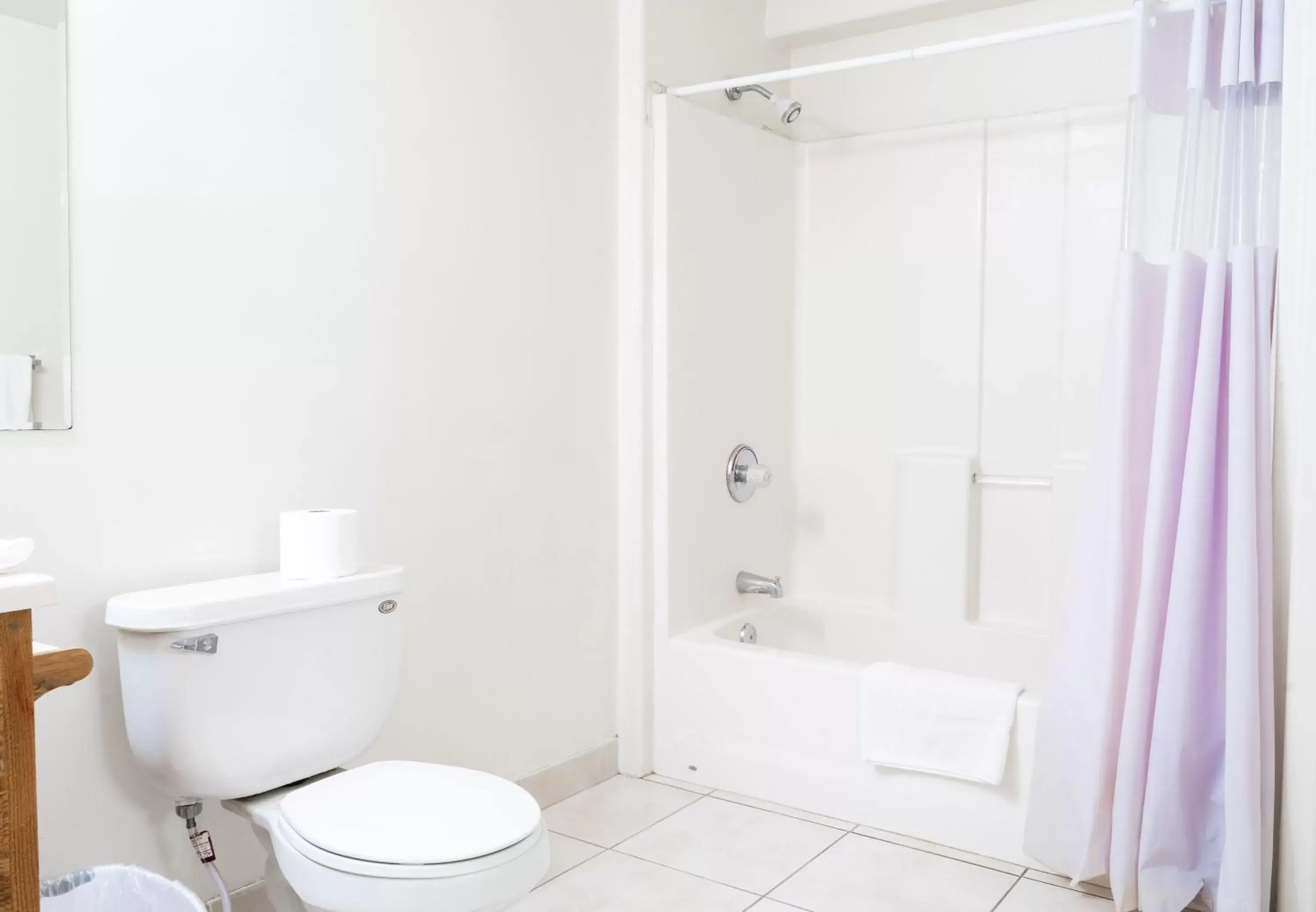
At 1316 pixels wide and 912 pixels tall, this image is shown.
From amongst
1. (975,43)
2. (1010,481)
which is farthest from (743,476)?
(975,43)

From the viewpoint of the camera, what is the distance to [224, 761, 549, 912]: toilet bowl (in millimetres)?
1404

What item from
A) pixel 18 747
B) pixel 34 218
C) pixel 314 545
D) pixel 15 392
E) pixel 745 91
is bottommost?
pixel 18 747

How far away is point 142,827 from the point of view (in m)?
1.76

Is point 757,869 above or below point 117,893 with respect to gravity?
below

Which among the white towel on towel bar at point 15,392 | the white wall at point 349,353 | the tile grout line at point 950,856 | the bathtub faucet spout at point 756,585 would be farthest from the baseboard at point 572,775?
the white towel on towel bar at point 15,392

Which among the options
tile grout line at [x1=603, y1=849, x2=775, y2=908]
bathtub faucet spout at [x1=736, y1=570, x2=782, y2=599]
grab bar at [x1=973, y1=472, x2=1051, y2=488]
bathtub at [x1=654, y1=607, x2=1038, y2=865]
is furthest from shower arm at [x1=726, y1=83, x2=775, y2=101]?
tile grout line at [x1=603, y1=849, x2=775, y2=908]

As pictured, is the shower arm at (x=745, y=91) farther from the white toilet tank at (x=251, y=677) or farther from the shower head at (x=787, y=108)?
the white toilet tank at (x=251, y=677)

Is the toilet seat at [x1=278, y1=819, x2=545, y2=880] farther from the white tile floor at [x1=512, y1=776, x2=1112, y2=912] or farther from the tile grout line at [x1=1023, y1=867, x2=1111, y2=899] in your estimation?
the tile grout line at [x1=1023, y1=867, x2=1111, y2=899]

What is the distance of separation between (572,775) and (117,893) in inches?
48.4

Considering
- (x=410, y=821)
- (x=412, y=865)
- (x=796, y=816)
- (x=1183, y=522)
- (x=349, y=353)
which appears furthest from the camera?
(x=796, y=816)

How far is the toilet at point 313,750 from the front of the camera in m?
1.43

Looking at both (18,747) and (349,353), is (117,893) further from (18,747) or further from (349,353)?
(349,353)

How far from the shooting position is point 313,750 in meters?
1.76

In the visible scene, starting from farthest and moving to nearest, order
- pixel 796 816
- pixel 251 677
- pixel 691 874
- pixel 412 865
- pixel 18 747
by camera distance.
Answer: pixel 796 816
pixel 691 874
pixel 251 677
pixel 412 865
pixel 18 747
